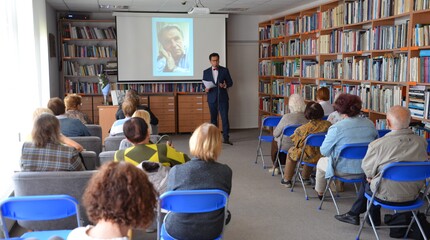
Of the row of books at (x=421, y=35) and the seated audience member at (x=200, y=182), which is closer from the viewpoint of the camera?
the seated audience member at (x=200, y=182)

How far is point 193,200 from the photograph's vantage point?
8.11 feet

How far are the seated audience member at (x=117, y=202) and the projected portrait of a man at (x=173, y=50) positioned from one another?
8.00 meters

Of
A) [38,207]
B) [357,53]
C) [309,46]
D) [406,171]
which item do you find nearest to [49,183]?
[38,207]

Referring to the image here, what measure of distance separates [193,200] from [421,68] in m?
3.74

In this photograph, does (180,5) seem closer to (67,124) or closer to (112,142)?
(67,124)

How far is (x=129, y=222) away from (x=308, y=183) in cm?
410

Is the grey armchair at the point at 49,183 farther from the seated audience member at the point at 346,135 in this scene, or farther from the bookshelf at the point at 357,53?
the bookshelf at the point at 357,53

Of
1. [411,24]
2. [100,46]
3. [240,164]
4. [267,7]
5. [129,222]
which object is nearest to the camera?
[129,222]

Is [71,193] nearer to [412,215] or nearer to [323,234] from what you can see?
[323,234]

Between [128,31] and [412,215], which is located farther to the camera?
[128,31]

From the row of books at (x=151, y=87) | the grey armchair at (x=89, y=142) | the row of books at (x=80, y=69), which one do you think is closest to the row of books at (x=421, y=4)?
the grey armchair at (x=89, y=142)

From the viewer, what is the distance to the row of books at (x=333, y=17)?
6.77 metres

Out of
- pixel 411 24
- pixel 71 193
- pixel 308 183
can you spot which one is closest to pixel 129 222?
pixel 71 193

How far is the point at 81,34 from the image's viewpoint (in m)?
9.12
